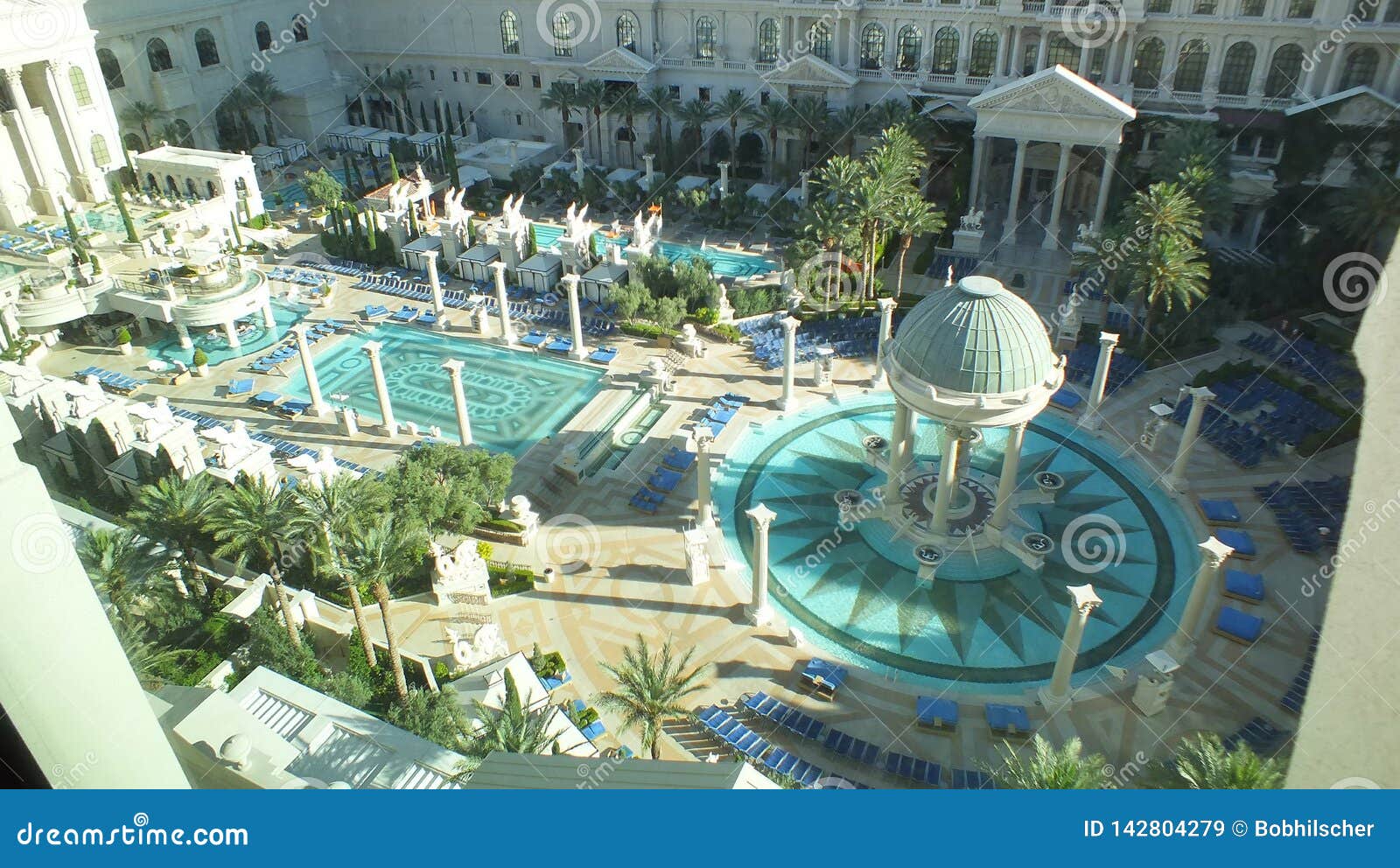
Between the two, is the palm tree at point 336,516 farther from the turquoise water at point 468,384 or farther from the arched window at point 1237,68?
the arched window at point 1237,68

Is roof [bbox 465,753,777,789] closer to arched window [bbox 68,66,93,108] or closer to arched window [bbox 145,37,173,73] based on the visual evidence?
arched window [bbox 68,66,93,108]

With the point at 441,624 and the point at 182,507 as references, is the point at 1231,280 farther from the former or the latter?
the point at 182,507

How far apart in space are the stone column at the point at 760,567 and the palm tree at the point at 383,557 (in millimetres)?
11304

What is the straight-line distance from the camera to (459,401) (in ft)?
142

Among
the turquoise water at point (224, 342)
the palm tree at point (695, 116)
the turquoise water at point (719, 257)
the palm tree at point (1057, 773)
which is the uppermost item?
the palm tree at point (695, 116)

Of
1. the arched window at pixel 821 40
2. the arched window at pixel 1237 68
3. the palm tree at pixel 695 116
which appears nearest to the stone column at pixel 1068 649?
the arched window at pixel 1237 68

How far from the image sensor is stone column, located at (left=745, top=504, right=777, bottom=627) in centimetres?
3244

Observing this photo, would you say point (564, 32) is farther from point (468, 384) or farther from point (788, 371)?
point (788, 371)

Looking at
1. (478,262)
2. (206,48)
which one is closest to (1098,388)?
(478,262)

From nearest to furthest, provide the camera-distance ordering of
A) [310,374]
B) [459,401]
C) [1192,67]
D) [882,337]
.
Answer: [459,401] → [882,337] → [310,374] → [1192,67]

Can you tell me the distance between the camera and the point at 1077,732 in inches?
1190

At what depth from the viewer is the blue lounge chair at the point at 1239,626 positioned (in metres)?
32.8

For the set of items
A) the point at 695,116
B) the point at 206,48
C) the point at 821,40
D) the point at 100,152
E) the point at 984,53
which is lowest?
the point at 100,152

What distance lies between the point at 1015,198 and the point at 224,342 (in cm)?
4994
